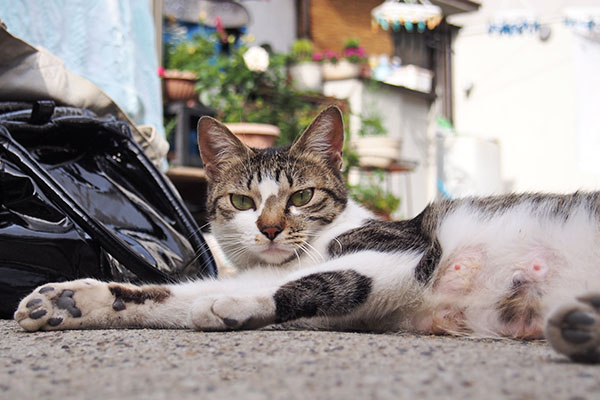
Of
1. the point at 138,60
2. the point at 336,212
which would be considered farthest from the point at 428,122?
the point at 336,212

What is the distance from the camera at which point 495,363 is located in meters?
0.91

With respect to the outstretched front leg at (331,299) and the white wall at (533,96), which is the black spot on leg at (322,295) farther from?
the white wall at (533,96)

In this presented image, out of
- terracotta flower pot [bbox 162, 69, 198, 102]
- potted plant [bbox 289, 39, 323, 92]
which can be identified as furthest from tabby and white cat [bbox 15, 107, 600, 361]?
potted plant [bbox 289, 39, 323, 92]

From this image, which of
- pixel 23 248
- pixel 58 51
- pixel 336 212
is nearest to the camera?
pixel 23 248

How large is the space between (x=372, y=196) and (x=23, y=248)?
11.8 feet

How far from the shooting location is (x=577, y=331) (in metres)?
0.90

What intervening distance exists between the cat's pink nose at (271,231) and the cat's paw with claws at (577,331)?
757 mm

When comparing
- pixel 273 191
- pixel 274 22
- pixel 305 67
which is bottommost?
pixel 273 191

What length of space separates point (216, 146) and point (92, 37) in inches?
48.8

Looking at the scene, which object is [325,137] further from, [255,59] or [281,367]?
A: [255,59]

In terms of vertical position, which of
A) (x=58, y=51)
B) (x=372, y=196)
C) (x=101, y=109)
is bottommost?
(x=372, y=196)

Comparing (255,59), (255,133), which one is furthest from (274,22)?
(255,133)

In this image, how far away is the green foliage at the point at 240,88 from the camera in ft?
13.6

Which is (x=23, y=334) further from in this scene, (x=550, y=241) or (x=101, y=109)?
(x=550, y=241)
